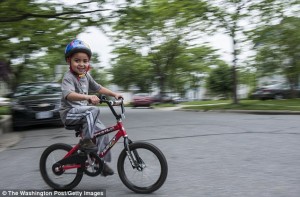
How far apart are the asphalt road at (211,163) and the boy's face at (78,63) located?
1408 millimetres

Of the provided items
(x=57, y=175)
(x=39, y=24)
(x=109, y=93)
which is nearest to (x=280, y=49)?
(x=39, y=24)

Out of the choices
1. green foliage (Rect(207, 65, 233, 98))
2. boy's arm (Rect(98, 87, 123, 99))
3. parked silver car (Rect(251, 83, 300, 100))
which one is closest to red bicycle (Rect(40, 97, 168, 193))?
boy's arm (Rect(98, 87, 123, 99))

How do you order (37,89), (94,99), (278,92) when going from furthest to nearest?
(278,92)
(37,89)
(94,99)

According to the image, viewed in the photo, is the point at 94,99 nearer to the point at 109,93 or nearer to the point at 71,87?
the point at 71,87

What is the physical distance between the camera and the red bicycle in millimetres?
4105

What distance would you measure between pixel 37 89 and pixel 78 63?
27.8ft

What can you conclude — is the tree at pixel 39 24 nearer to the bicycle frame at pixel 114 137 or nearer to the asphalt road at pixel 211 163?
the asphalt road at pixel 211 163

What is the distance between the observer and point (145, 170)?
13.7 feet

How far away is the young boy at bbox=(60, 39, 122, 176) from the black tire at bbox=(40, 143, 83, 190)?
36 cm

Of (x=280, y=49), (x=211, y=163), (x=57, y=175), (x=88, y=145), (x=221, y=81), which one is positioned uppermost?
(x=280, y=49)

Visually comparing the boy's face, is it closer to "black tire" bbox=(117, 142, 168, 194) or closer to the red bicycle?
the red bicycle

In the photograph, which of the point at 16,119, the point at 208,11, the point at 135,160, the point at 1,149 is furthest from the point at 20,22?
the point at 135,160

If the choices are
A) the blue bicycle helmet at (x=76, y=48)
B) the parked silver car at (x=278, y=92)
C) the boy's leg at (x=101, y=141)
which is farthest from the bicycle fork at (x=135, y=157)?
the parked silver car at (x=278, y=92)

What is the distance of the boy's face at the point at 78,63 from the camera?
4.25 metres
